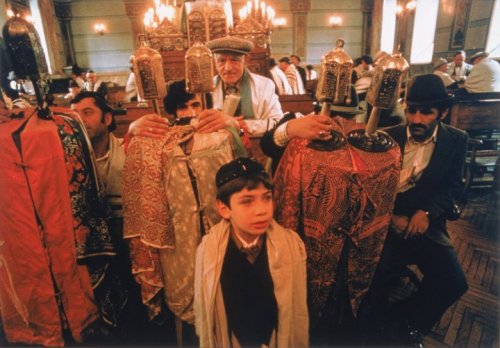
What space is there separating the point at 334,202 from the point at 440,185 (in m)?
1.13

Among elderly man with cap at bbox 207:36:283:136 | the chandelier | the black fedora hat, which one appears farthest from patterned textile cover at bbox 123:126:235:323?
the chandelier

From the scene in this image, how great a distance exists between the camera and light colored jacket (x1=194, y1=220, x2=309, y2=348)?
52.6 inches

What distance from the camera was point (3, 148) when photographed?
141 cm

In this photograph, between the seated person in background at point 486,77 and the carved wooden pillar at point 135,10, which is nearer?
the seated person in background at point 486,77

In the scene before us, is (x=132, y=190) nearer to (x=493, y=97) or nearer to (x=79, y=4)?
(x=493, y=97)

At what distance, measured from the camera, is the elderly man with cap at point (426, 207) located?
6.59ft

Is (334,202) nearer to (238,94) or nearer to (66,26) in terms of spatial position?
(238,94)

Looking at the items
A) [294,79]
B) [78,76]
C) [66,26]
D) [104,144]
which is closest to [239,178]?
[104,144]

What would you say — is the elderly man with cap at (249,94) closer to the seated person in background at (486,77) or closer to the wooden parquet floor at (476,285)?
the wooden parquet floor at (476,285)

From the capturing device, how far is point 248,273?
149 cm

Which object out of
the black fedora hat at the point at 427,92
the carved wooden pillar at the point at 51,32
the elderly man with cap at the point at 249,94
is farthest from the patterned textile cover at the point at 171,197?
Result: the carved wooden pillar at the point at 51,32

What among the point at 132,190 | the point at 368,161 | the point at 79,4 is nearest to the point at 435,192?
the point at 368,161

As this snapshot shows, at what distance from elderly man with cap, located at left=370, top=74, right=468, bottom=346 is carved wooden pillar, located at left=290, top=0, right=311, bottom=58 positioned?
13.3m

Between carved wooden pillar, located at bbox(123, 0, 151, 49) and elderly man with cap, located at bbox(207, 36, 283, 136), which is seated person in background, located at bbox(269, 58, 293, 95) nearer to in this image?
elderly man with cap, located at bbox(207, 36, 283, 136)
